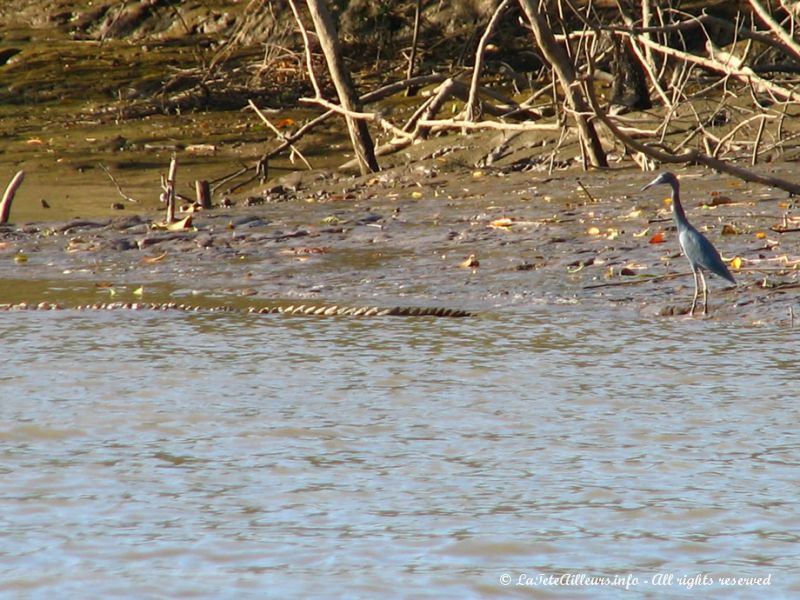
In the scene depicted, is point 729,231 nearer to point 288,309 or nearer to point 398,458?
point 288,309

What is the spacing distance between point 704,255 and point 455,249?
2.71m

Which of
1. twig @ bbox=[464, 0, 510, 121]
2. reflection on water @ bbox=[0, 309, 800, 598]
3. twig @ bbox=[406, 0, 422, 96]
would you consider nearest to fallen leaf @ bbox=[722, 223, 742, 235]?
reflection on water @ bbox=[0, 309, 800, 598]

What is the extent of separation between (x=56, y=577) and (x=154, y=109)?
48.3 ft

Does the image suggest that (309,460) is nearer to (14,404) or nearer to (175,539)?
(175,539)

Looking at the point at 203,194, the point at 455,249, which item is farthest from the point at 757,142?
the point at 203,194

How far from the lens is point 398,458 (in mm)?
5426

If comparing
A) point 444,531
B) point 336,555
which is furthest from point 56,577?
point 444,531

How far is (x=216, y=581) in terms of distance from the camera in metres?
4.07

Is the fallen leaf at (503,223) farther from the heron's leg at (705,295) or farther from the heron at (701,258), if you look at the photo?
the heron's leg at (705,295)

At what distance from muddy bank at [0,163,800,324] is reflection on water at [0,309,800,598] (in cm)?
72

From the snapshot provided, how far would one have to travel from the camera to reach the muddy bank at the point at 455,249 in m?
8.93

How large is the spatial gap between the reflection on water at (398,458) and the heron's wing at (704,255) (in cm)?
31

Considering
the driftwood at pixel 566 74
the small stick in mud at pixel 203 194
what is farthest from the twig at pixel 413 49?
the driftwood at pixel 566 74

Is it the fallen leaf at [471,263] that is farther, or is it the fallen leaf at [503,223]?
the fallen leaf at [503,223]
